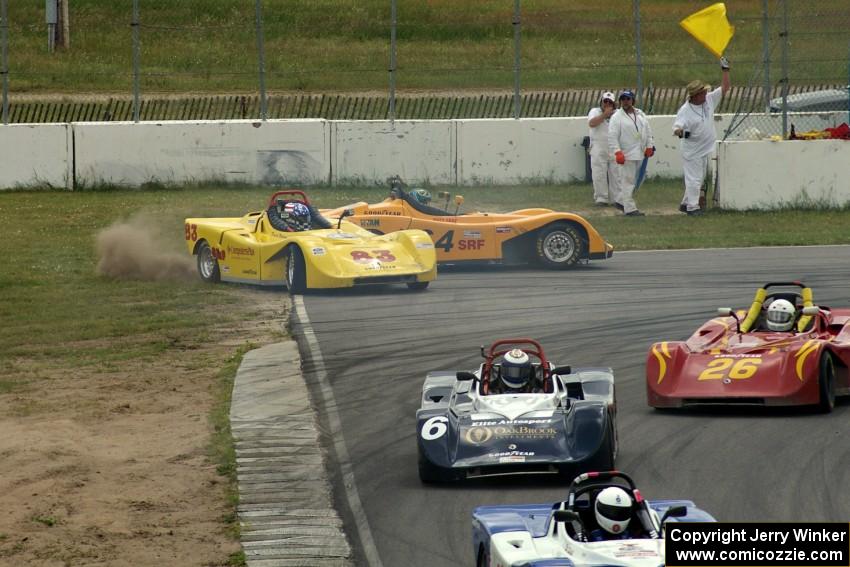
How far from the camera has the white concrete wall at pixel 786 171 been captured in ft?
75.3

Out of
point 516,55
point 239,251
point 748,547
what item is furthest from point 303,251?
point 748,547

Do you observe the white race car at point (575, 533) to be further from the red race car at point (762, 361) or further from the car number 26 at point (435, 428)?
the red race car at point (762, 361)

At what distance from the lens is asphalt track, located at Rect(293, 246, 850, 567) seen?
29.2ft

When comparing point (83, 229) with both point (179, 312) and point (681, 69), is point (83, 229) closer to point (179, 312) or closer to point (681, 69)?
point (179, 312)

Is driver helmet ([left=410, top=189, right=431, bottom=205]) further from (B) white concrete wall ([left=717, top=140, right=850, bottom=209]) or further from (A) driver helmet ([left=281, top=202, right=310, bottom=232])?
(B) white concrete wall ([left=717, top=140, right=850, bottom=209])

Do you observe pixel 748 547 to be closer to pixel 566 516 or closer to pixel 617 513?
pixel 617 513

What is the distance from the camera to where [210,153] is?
25.7 metres

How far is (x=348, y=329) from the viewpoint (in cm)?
1504

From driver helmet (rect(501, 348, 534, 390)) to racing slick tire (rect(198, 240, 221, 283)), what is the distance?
330 inches

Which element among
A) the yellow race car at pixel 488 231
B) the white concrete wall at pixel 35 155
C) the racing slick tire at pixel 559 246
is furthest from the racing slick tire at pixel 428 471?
the white concrete wall at pixel 35 155

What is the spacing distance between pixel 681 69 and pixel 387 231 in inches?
661

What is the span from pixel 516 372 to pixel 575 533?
3.29 m

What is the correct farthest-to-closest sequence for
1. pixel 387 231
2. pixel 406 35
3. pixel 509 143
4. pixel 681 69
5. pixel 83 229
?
pixel 681 69
pixel 406 35
pixel 509 143
pixel 83 229
pixel 387 231

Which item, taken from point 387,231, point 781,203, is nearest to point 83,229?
point 387,231
